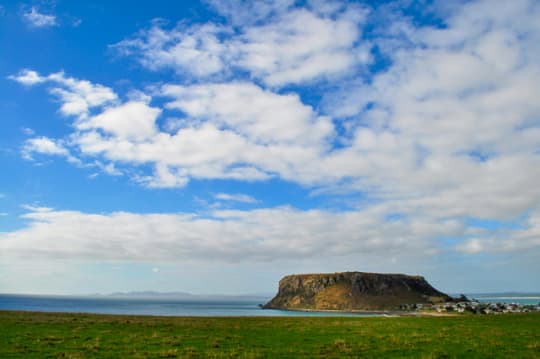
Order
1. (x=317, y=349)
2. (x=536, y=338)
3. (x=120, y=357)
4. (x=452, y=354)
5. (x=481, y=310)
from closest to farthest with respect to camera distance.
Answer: (x=120, y=357)
(x=452, y=354)
(x=317, y=349)
(x=536, y=338)
(x=481, y=310)

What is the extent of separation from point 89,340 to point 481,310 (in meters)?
138

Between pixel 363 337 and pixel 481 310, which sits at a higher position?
pixel 363 337

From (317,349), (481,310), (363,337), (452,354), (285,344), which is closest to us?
(452,354)

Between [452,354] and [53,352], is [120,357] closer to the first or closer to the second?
[53,352]

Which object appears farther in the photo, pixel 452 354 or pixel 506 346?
pixel 506 346

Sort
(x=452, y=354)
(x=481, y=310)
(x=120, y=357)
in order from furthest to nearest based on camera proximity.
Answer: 1. (x=481, y=310)
2. (x=452, y=354)
3. (x=120, y=357)

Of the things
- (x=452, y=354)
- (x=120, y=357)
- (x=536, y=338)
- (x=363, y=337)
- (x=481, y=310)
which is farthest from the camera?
(x=481, y=310)

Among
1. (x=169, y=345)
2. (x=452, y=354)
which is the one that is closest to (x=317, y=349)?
(x=452, y=354)

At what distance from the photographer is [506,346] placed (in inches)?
1128

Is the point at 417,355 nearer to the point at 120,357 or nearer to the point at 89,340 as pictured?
the point at 120,357

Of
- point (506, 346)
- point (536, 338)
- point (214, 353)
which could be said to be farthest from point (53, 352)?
point (536, 338)

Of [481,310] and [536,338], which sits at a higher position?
[536,338]

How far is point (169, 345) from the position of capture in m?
29.4

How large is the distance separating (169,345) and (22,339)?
40.6 feet
